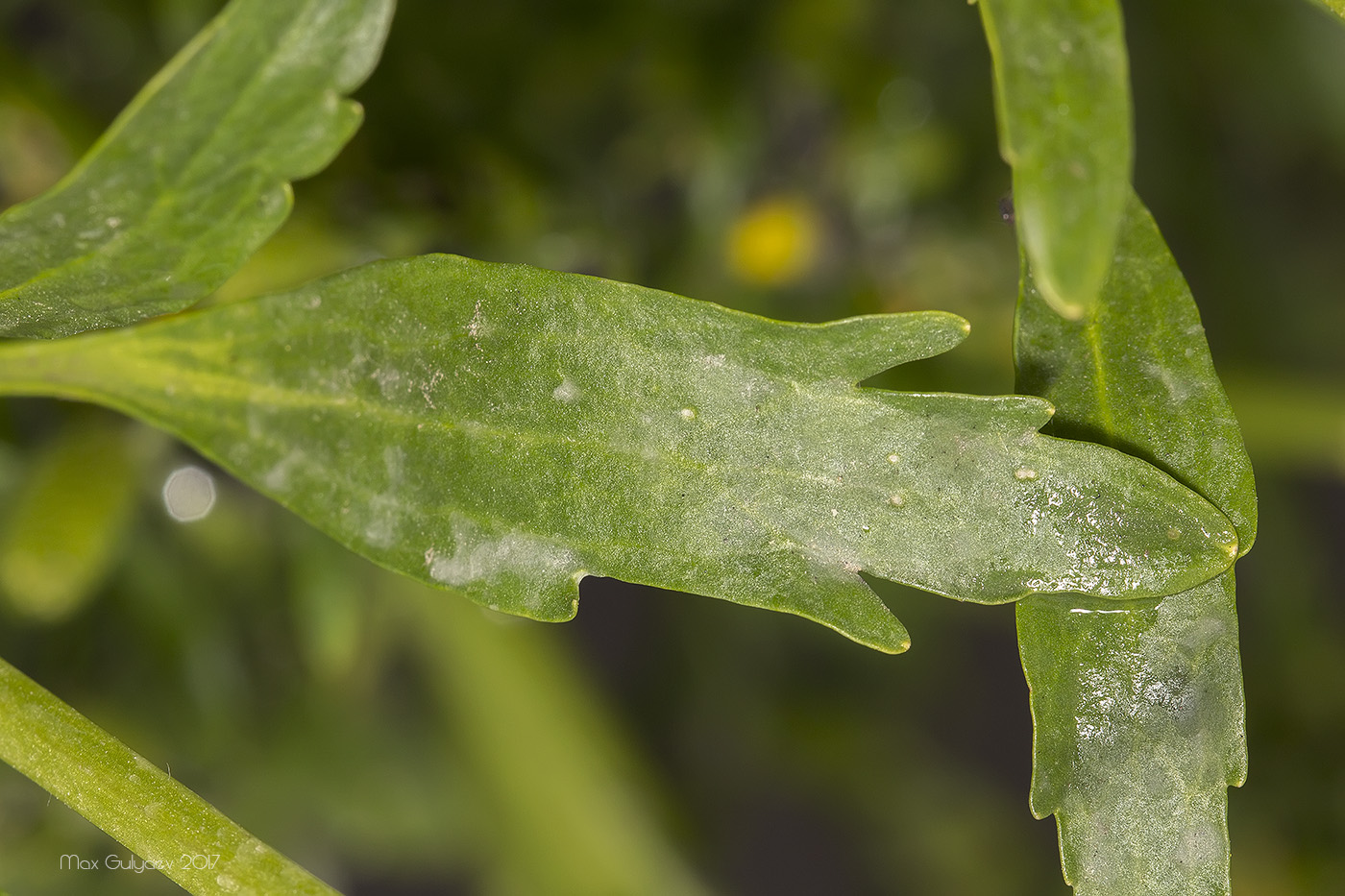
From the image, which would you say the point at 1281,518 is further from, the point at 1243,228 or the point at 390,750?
the point at 390,750

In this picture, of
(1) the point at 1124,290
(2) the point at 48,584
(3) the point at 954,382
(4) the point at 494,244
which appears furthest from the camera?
(3) the point at 954,382

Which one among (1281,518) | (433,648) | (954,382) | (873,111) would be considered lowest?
(433,648)

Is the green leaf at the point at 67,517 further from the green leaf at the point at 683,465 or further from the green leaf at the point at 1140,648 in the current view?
the green leaf at the point at 1140,648

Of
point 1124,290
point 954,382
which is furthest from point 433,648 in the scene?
point 1124,290

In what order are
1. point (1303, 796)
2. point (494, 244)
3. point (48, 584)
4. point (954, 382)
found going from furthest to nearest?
point (1303, 796), point (954, 382), point (494, 244), point (48, 584)

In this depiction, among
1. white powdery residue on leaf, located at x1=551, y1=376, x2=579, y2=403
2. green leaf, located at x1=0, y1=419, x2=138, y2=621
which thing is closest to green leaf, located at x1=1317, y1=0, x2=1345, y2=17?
white powdery residue on leaf, located at x1=551, y1=376, x2=579, y2=403

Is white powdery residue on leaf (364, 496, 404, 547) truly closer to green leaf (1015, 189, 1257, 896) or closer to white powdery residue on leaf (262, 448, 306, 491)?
white powdery residue on leaf (262, 448, 306, 491)

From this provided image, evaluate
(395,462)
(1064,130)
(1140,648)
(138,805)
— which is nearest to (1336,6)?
(1064,130)
